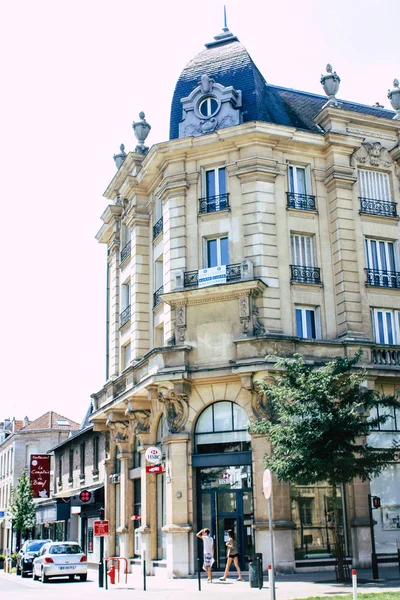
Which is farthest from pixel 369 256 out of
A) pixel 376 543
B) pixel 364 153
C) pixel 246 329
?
pixel 376 543

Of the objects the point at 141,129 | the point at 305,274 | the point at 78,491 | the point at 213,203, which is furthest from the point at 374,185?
the point at 78,491

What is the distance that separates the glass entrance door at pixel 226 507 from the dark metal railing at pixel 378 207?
10695 millimetres

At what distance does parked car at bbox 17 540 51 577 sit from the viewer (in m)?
33.6

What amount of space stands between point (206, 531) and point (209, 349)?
6.05 meters

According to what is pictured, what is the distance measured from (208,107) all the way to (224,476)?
13884 mm

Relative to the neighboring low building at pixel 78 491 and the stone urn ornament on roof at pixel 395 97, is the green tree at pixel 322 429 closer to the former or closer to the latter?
the stone urn ornament on roof at pixel 395 97

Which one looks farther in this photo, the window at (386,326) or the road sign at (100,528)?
the window at (386,326)

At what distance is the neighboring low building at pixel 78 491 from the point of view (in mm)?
35844

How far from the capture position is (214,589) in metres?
20.0

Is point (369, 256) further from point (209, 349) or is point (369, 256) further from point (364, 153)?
point (209, 349)

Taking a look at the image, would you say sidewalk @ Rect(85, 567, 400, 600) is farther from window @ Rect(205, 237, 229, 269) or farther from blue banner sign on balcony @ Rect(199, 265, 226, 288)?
window @ Rect(205, 237, 229, 269)

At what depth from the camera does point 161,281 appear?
29.2m

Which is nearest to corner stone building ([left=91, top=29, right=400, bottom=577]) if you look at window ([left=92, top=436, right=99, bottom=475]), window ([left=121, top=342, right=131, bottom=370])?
window ([left=121, top=342, right=131, bottom=370])

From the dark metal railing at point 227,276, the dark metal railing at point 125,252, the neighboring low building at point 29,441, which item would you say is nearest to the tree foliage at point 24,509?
the neighboring low building at point 29,441
